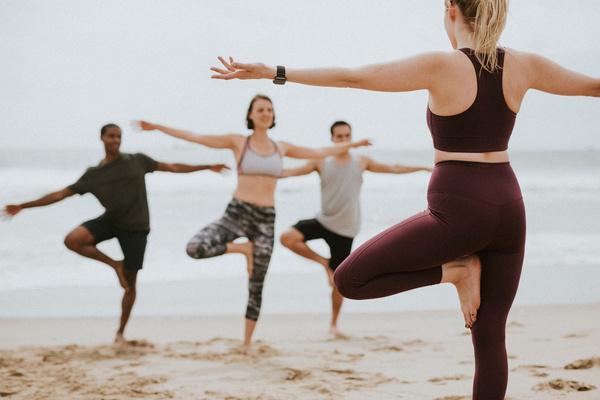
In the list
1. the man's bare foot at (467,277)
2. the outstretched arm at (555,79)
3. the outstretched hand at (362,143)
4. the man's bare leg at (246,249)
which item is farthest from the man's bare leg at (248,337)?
the outstretched arm at (555,79)

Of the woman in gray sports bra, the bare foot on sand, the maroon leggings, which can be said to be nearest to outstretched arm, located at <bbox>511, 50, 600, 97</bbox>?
the maroon leggings

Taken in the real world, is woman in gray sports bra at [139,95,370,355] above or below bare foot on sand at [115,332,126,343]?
above

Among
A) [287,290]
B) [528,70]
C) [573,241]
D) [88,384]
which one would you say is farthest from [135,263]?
[573,241]

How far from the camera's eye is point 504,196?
86.3 inches

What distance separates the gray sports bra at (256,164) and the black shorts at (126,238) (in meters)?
1.24

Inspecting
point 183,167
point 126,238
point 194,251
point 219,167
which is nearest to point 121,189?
point 126,238

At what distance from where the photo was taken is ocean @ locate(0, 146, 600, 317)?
7.04 m

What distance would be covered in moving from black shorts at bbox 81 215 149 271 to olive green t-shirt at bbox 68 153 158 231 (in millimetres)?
56

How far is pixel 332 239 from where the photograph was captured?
18.5 ft

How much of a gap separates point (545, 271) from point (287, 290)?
401 centimetres

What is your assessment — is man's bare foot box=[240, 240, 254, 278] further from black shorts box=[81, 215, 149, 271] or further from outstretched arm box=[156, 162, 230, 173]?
black shorts box=[81, 215, 149, 271]

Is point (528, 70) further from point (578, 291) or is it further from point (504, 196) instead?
point (578, 291)

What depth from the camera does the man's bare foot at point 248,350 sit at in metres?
5.03

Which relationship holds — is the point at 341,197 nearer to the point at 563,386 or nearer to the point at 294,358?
the point at 294,358
